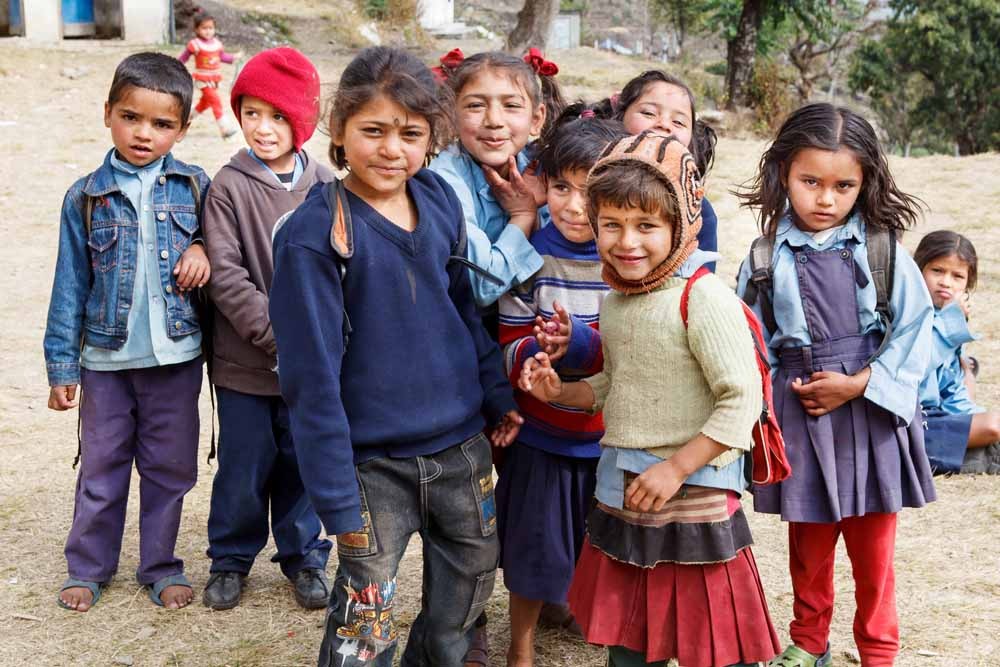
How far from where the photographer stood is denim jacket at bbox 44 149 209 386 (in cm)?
308

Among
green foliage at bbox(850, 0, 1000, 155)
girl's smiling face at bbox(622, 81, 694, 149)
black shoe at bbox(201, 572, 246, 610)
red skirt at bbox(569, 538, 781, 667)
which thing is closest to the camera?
red skirt at bbox(569, 538, 781, 667)

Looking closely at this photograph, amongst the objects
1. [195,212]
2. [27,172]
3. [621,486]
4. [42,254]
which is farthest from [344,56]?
[621,486]

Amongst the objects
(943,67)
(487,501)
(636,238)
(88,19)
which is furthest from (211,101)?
(943,67)

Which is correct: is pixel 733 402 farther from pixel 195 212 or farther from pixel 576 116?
pixel 195 212

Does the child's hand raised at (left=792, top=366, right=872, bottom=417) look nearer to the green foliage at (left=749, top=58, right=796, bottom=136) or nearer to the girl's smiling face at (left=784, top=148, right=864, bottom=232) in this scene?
the girl's smiling face at (left=784, top=148, right=864, bottom=232)

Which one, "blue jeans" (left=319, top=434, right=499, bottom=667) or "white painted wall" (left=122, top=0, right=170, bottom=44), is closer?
"blue jeans" (left=319, top=434, right=499, bottom=667)

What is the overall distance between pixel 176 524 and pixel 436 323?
1448 mm

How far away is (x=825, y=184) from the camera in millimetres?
2674

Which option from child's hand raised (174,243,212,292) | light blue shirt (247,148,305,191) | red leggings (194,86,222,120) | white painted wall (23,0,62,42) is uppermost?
white painted wall (23,0,62,42)

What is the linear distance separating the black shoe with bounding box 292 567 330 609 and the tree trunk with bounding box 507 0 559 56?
1219cm

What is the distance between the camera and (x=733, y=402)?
212cm

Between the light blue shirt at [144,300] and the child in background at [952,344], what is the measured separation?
10.3 feet

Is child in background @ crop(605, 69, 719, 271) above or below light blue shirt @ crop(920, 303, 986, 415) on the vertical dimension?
above

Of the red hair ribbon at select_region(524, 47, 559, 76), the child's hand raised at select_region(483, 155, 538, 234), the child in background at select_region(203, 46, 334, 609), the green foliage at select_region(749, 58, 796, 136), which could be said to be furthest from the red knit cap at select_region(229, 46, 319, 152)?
the green foliage at select_region(749, 58, 796, 136)
